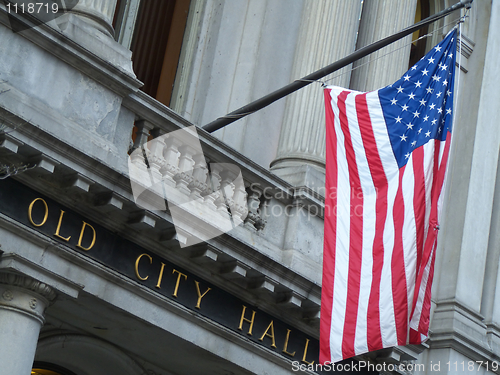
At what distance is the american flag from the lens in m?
9.91

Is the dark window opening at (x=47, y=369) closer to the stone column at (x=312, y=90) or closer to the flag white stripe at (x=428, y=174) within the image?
the stone column at (x=312, y=90)

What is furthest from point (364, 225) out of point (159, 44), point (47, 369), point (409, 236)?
point (159, 44)

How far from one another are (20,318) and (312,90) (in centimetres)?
631

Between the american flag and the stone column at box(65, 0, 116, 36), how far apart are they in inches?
113

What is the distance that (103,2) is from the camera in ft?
35.4

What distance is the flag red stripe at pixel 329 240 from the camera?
1005cm

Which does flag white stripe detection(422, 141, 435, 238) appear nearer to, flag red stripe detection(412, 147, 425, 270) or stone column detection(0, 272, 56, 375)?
flag red stripe detection(412, 147, 425, 270)

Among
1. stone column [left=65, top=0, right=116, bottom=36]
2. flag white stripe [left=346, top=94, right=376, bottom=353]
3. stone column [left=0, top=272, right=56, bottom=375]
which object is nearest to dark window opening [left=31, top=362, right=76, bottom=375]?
stone column [left=0, top=272, right=56, bottom=375]

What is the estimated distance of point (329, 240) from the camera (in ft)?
34.2

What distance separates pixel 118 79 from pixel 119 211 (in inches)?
62.3

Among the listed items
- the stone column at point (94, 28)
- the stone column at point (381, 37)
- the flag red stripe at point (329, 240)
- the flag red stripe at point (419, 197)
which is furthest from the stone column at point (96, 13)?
the stone column at point (381, 37)

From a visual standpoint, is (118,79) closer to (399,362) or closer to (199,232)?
(199,232)

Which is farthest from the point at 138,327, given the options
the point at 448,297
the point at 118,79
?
the point at 448,297

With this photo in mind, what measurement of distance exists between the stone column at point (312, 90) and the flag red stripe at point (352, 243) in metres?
2.09
